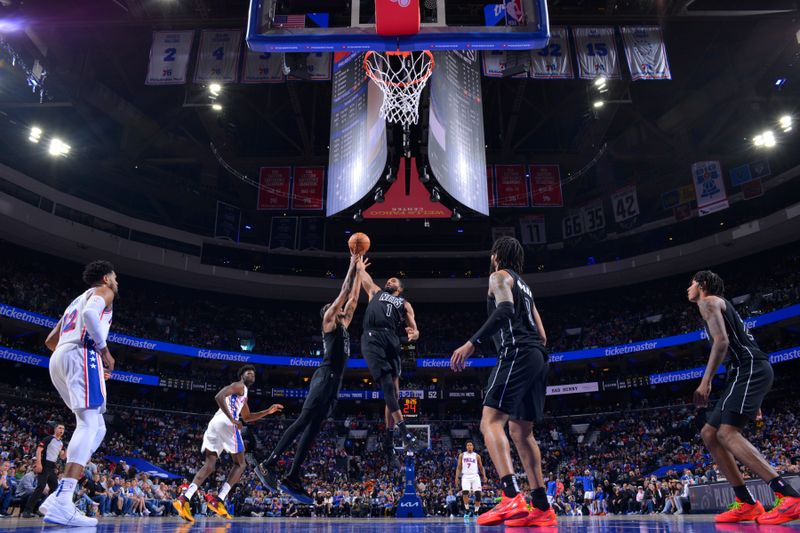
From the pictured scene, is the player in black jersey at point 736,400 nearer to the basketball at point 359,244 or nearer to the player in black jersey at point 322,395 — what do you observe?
the basketball at point 359,244

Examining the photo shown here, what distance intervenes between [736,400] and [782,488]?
31.1 inches

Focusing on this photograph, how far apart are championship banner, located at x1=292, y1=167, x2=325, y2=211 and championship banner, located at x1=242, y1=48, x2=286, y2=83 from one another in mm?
6242

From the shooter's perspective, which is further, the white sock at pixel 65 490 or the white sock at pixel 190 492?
the white sock at pixel 190 492

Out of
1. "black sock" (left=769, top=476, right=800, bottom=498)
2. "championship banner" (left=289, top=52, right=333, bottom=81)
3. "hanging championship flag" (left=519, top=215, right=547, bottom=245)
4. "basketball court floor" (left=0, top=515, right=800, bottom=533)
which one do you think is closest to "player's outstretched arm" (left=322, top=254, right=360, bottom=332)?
"basketball court floor" (left=0, top=515, right=800, bottom=533)

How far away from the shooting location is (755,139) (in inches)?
1005

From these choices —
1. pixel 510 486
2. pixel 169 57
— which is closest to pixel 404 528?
pixel 510 486

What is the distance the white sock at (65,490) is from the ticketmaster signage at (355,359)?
23.5 metres

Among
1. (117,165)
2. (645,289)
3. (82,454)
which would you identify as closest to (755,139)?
(645,289)

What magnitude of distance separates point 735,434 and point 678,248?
1163 inches

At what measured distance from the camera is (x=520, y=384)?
4.59 meters

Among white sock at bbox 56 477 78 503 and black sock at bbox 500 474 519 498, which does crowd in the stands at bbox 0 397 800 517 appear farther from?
black sock at bbox 500 474 519 498

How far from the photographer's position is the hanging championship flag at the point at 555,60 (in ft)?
50.5

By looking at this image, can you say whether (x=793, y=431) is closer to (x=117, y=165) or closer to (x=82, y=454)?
(x=82, y=454)

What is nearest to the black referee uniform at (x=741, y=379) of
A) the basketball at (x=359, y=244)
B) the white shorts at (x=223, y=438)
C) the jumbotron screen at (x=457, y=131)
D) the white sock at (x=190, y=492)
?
the basketball at (x=359, y=244)
